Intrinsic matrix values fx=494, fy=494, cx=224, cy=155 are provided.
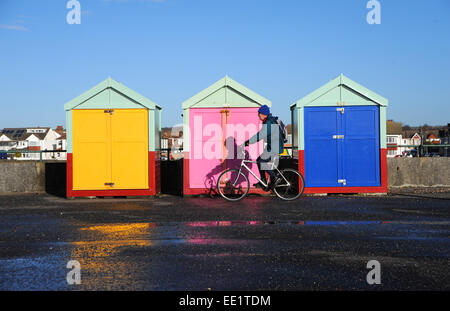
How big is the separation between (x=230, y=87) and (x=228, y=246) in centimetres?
715

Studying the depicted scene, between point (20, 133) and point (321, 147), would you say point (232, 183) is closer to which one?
point (321, 147)

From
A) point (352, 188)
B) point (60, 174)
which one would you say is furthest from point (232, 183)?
point (60, 174)

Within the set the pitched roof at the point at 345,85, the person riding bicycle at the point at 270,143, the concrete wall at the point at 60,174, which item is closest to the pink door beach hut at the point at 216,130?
the person riding bicycle at the point at 270,143

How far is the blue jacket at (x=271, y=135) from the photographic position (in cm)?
1111

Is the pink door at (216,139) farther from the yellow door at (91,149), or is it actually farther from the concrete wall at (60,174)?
the yellow door at (91,149)

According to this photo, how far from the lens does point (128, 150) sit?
1212cm

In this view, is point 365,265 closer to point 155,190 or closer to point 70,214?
point 70,214

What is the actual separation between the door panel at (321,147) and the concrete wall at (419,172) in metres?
2.92

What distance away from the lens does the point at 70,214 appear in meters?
8.81

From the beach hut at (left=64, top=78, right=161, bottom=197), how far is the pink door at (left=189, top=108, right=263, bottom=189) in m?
1.04

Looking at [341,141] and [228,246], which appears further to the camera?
[341,141]

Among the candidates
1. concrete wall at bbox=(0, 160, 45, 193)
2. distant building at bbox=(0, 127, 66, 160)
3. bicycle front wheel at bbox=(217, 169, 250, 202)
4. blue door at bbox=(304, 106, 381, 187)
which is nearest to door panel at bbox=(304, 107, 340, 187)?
blue door at bbox=(304, 106, 381, 187)

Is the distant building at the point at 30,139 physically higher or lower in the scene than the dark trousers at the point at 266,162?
higher
